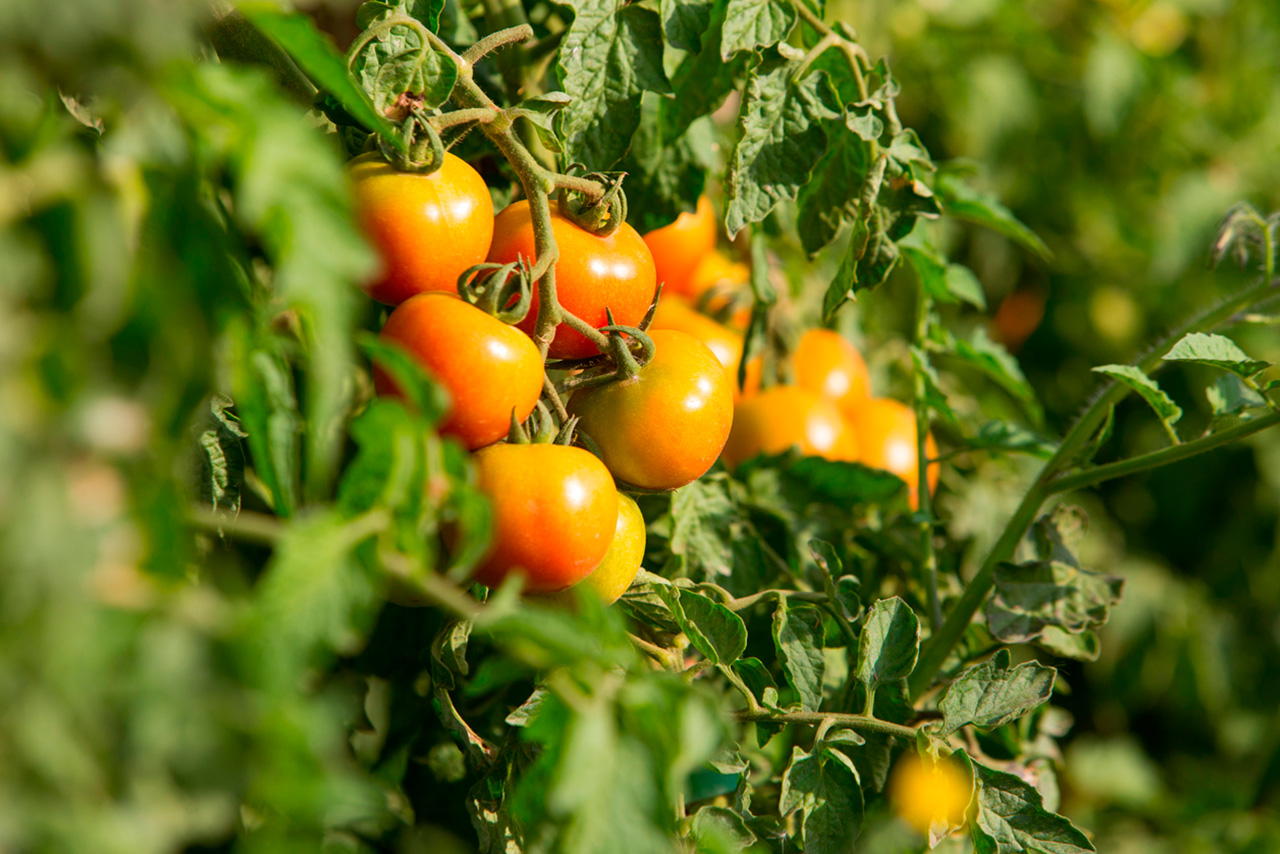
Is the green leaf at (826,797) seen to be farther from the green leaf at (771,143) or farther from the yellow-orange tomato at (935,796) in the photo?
the green leaf at (771,143)

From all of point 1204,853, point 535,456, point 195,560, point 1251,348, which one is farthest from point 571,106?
point 1251,348

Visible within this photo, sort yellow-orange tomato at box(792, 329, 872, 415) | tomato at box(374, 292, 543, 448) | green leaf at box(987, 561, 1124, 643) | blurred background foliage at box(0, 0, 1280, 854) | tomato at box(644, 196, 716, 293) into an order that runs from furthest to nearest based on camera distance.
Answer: yellow-orange tomato at box(792, 329, 872, 415)
tomato at box(644, 196, 716, 293)
green leaf at box(987, 561, 1124, 643)
tomato at box(374, 292, 543, 448)
blurred background foliage at box(0, 0, 1280, 854)

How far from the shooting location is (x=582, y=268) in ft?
1.96

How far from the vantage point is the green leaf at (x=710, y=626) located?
0.59m

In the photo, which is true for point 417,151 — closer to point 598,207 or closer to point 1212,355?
point 598,207

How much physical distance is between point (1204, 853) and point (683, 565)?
1.23m

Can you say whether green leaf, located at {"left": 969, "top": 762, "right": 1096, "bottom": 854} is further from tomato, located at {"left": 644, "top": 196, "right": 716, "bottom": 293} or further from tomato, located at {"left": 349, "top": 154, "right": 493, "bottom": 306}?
tomato, located at {"left": 644, "top": 196, "right": 716, "bottom": 293}

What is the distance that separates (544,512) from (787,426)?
0.47 metres

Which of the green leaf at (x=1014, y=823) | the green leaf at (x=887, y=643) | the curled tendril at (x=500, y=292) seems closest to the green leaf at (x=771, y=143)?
the curled tendril at (x=500, y=292)

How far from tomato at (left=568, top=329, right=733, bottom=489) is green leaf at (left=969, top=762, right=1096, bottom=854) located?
0.24m

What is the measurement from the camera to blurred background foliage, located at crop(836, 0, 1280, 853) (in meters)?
1.70

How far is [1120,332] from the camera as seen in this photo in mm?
1818

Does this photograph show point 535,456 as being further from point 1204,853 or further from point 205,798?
point 1204,853

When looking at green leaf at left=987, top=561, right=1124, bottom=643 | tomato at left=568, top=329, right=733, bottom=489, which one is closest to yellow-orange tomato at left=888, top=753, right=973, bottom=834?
green leaf at left=987, top=561, right=1124, bottom=643
